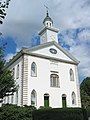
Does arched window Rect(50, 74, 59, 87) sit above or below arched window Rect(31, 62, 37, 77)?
below

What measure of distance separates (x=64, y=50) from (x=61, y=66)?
2977 mm

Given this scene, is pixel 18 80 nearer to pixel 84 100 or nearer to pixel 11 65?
pixel 11 65

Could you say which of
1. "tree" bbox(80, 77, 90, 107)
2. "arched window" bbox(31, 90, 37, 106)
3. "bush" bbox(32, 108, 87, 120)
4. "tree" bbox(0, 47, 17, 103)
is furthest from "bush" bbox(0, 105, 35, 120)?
"tree" bbox(80, 77, 90, 107)

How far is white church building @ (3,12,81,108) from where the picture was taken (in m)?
32.3

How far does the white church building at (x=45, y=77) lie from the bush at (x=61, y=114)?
11621mm

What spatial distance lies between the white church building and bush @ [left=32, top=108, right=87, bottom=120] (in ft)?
38.1

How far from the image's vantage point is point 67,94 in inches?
1416

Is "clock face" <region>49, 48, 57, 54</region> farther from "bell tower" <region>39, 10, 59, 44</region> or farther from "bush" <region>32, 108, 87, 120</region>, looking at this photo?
"bush" <region>32, 108, 87, 120</region>

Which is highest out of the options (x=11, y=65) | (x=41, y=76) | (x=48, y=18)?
(x=48, y=18)

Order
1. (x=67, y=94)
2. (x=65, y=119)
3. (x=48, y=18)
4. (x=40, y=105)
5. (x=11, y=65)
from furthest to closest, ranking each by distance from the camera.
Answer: (x=48, y=18) → (x=11, y=65) → (x=67, y=94) → (x=40, y=105) → (x=65, y=119)

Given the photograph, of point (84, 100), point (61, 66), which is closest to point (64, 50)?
point (61, 66)

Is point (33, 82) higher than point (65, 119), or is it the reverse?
point (33, 82)

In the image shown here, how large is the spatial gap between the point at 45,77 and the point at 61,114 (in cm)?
1544

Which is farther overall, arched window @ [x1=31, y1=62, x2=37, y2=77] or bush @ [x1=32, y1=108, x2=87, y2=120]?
arched window @ [x1=31, y1=62, x2=37, y2=77]
